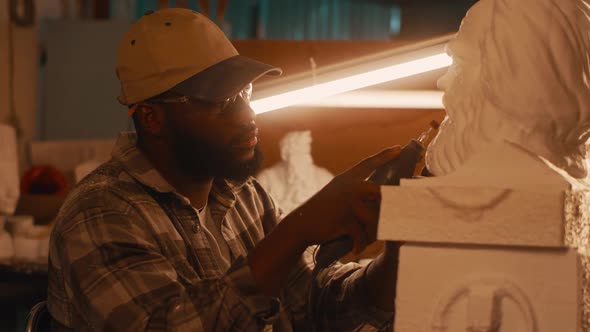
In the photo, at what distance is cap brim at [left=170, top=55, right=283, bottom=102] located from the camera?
1.93m

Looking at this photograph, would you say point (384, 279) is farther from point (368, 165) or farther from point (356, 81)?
point (356, 81)

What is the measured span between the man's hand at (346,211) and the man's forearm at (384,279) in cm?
25

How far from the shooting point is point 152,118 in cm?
206

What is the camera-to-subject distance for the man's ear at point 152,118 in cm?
205

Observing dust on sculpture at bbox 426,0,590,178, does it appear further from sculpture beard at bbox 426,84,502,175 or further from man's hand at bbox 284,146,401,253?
man's hand at bbox 284,146,401,253

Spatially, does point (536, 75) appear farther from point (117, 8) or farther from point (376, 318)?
point (117, 8)

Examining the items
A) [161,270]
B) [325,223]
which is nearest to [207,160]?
[161,270]

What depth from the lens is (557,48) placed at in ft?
4.25

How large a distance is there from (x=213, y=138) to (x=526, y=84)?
844mm

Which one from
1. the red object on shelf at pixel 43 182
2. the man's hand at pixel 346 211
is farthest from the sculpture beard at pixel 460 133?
the red object on shelf at pixel 43 182

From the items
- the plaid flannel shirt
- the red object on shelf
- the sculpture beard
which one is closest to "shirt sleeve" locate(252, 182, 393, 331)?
the plaid flannel shirt

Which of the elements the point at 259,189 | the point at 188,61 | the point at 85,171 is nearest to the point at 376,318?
the point at 259,189

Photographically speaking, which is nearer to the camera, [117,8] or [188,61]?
[188,61]

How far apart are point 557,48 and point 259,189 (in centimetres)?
114
